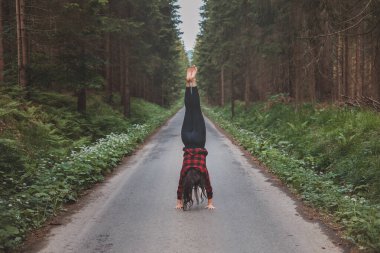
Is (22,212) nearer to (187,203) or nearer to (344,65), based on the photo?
(187,203)

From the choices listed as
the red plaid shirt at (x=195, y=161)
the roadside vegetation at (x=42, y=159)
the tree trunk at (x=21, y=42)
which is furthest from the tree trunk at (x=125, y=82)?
the red plaid shirt at (x=195, y=161)

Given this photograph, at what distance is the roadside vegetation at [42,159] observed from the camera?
7175 mm

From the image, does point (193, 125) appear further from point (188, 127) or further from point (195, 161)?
point (195, 161)

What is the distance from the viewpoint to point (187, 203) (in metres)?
8.44

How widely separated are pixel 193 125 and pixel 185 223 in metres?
1.92

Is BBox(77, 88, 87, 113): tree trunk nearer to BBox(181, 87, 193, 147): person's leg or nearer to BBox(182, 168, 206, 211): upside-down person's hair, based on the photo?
BBox(181, 87, 193, 147): person's leg

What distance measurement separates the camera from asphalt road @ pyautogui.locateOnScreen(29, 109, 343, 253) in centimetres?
602

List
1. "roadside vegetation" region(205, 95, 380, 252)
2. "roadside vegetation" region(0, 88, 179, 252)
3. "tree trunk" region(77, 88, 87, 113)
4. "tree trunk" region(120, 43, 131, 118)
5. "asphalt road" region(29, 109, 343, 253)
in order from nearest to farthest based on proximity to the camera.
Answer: "asphalt road" region(29, 109, 343, 253) < "roadside vegetation" region(205, 95, 380, 252) < "roadside vegetation" region(0, 88, 179, 252) < "tree trunk" region(77, 88, 87, 113) < "tree trunk" region(120, 43, 131, 118)

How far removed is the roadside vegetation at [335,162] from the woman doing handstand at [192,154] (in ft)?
7.59

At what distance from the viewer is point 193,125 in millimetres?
8039

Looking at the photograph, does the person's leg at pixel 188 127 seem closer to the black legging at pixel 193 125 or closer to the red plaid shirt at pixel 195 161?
the black legging at pixel 193 125

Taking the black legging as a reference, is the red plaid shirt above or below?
below

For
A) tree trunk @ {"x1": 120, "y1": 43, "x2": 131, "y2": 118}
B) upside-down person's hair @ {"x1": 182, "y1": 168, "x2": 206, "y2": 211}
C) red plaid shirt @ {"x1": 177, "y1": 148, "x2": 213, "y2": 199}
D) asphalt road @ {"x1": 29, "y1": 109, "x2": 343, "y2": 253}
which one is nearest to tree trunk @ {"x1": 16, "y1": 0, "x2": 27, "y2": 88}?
asphalt road @ {"x1": 29, "y1": 109, "x2": 343, "y2": 253}

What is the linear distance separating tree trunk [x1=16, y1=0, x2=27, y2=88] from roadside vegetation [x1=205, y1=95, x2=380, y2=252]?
970cm
